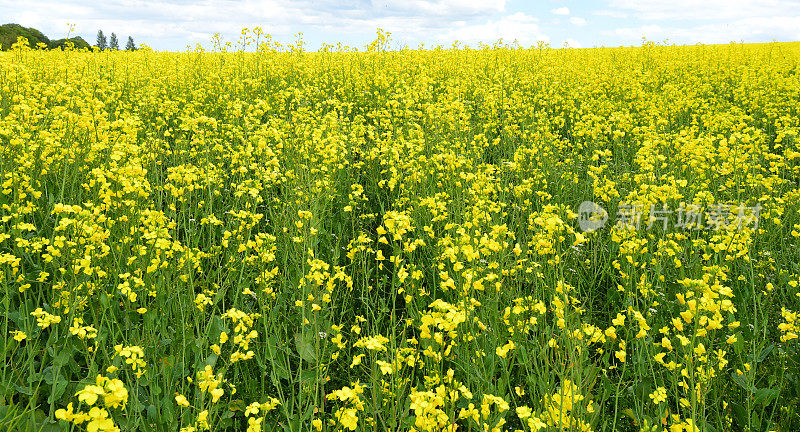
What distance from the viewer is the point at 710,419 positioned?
2535mm

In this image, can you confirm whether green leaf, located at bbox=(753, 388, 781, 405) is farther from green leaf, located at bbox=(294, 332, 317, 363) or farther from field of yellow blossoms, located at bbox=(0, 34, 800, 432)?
green leaf, located at bbox=(294, 332, 317, 363)

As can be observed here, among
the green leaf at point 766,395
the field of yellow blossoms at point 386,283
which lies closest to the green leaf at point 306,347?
the field of yellow blossoms at point 386,283

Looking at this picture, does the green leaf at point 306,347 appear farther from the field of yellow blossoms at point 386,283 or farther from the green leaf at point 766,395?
the green leaf at point 766,395

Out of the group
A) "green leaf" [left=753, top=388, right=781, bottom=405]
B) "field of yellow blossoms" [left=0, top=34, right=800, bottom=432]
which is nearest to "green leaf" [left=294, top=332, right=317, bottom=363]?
"field of yellow blossoms" [left=0, top=34, right=800, bottom=432]

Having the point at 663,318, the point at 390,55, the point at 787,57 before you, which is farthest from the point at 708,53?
the point at 663,318

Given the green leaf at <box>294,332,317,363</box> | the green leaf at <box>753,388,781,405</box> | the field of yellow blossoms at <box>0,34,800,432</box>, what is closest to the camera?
the field of yellow blossoms at <box>0,34,800,432</box>

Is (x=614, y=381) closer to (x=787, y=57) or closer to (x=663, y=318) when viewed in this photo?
(x=663, y=318)

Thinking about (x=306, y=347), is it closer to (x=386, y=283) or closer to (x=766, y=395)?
(x=386, y=283)

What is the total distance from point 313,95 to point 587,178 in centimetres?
422

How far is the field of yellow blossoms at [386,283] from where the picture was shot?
221cm

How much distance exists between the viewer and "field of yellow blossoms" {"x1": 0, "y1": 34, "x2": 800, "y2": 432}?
2213 millimetres

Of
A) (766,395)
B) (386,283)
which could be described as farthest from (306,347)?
(766,395)

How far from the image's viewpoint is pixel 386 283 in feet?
11.6

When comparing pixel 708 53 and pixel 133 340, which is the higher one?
pixel 708 53
